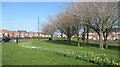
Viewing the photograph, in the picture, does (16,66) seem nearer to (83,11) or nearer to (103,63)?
(103,63)

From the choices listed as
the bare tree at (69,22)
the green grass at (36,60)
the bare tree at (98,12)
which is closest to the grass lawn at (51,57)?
the green grass at (36,60)

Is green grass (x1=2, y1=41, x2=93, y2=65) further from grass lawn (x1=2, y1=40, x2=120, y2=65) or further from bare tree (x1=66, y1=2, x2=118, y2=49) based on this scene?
bare tree (x1=66, y1=2, x2=118, y2=49)

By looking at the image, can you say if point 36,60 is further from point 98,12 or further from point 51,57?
point 98,12

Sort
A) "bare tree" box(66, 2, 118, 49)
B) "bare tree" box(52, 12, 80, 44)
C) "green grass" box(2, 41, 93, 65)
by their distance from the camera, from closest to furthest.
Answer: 1. "green grass" box(2, 41, 93, 65)
2. "bare tree" box(66, 2, 118, 49)
3. "bare tree" box(52, 12, 80, 44)

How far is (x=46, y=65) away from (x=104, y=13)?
40.5 ft

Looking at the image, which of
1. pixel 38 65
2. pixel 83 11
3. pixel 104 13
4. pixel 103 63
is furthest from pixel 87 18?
pixel 38 65

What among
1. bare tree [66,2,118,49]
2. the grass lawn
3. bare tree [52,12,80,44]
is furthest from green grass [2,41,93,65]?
bare tree [52,12,80,44]

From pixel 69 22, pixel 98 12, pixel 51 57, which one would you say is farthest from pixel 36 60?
pixel 69 22

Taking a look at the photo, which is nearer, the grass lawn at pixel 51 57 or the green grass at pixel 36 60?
the green grass at pixel 36 60

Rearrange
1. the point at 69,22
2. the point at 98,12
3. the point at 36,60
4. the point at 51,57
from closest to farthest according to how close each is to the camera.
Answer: the point at 36,60, the point at 51,57, the point at 98,12, the point at 69,22

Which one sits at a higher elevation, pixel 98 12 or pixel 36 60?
pixel 98 12

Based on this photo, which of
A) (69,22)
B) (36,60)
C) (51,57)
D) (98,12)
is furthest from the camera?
(69,22)

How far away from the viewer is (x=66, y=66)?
6.52 meters

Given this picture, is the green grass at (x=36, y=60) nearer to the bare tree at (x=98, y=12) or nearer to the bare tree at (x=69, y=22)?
the bare tree at (x=98, y=12)
